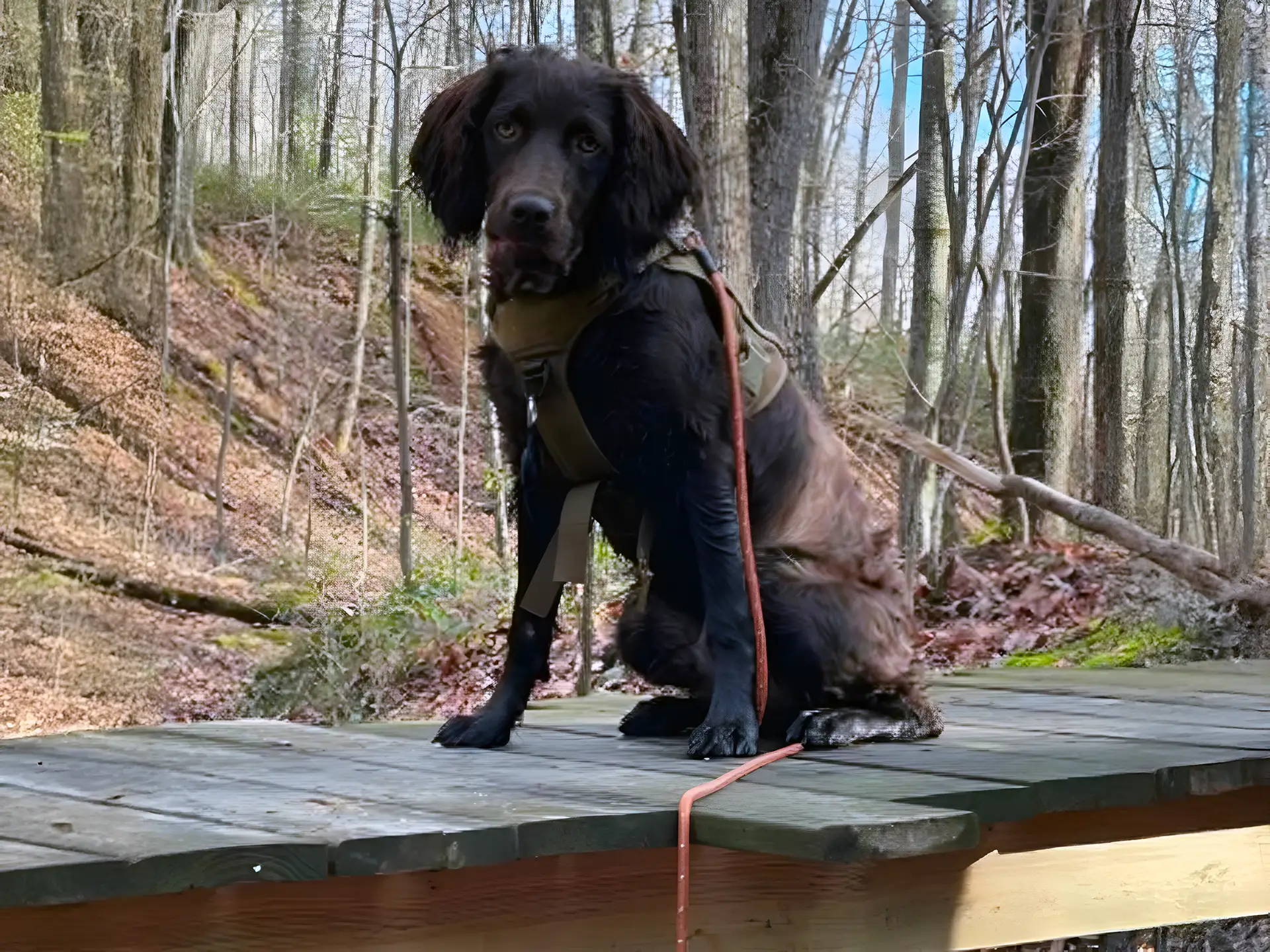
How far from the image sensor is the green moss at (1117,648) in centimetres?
679

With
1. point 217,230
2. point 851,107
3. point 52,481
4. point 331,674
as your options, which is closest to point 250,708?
point 331,674

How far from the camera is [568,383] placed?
320 centimetres

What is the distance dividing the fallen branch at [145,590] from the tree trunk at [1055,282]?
5098mm

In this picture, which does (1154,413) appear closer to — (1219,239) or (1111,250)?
(1111,250)

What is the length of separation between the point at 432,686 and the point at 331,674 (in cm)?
55

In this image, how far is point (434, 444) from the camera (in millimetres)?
11898

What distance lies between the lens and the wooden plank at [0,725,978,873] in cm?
205

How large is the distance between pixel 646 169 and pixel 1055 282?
7219mm

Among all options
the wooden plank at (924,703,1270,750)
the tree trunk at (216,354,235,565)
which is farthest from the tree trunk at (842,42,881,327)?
the wooden plank at (924,703,1270,750)

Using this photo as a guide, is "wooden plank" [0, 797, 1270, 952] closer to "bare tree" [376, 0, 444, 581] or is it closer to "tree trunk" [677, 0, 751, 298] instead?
"tree trunk" [677, 0, 751, 298]

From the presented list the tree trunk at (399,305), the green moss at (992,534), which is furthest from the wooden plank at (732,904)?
the tree trunk at (399,305)

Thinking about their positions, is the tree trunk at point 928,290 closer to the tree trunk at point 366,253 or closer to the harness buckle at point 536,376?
the tree trunk at point 366,253

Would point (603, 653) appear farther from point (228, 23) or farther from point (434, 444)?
point (228, 23)

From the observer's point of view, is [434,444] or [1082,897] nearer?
[1082,897]
